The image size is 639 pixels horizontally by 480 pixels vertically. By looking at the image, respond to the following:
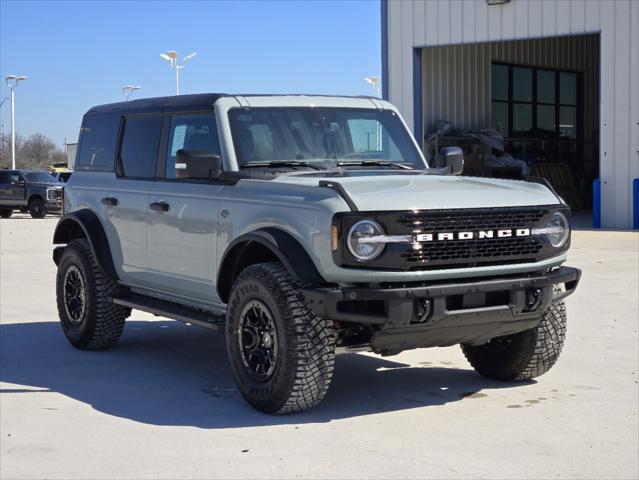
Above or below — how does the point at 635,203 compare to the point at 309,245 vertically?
below

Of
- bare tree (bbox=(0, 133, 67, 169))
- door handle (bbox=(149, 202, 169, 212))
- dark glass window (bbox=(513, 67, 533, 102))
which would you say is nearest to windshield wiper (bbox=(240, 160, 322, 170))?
door handle (bbox=(149, 202, 169, 212))

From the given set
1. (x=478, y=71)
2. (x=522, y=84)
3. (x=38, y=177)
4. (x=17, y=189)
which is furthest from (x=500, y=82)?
(x=17, y=189)

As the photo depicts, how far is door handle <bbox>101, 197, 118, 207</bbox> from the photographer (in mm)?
8711

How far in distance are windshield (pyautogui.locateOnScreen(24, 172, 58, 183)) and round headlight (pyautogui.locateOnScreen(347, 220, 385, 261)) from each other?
3115 centimetres

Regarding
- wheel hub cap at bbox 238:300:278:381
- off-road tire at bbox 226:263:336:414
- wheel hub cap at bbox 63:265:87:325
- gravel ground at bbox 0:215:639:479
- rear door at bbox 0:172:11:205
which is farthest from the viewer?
rear door at bbox 0:172:11:205

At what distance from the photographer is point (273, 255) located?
22.8 feet

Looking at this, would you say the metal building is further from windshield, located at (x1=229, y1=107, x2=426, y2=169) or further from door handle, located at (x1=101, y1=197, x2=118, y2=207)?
door handle, located at (x1=101, y1=197, x2=118, y2=207)

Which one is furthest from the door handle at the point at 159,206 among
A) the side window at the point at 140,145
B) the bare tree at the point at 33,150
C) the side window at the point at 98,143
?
the bare tree at the point at 33,150

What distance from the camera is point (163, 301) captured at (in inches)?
325

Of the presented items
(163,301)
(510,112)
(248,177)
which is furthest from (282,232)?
(510,112)

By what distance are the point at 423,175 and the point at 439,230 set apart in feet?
3.91

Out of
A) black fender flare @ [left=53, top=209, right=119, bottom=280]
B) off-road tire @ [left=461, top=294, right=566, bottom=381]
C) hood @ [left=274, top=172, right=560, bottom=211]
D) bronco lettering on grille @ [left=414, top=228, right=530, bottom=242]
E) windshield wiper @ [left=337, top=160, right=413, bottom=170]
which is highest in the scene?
windshield wiper @ [left=337, top=160, right=413, bottom=170]

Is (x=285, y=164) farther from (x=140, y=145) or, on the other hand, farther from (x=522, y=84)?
(x=522, y=84)

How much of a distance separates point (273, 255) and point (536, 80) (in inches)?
1217
